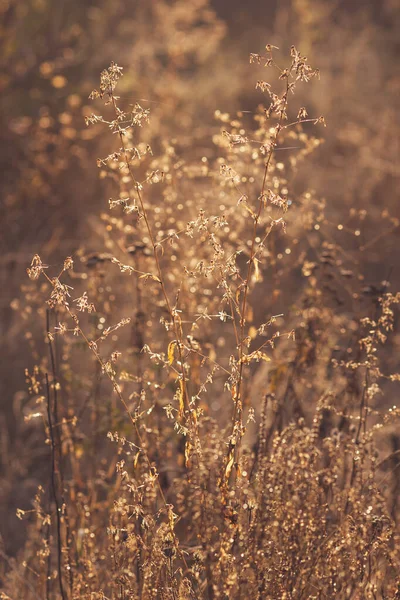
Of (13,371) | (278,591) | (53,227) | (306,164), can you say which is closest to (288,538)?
(278,591)

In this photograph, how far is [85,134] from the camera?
17.9ft

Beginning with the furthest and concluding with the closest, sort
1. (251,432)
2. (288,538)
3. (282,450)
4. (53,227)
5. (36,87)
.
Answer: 1. (36,87)
2. (53,227)
3. (251,432)
4. (282,450)
5. (288,538)

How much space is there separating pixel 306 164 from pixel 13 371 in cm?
365

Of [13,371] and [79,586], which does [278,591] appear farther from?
[13,371]

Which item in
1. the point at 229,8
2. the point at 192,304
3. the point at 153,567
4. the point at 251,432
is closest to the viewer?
the point at 153,567

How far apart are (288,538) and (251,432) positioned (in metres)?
1.50

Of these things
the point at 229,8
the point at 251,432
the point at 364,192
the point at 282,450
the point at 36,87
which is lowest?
the point at 282,450

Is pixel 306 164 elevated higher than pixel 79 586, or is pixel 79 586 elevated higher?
pixel 306 164

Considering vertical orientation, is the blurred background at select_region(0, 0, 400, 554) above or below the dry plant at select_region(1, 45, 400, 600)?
above

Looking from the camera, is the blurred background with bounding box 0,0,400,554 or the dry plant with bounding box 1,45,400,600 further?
the blurred background with bounding box 0,0,400,554

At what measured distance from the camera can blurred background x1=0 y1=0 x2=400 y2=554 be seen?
3.90 metres

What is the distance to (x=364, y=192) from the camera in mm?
5695

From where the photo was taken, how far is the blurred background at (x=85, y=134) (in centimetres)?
390

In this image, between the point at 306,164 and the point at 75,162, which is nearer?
the point at 75,162
